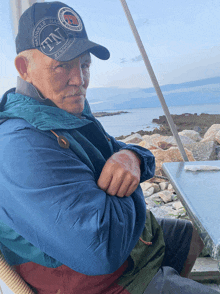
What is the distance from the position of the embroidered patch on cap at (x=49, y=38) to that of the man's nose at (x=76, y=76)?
0.05m

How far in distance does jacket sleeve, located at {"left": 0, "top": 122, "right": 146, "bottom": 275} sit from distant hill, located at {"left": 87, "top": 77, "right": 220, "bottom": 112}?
0.50m

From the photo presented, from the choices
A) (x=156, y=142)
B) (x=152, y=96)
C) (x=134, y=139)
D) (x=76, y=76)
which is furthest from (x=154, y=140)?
(x=76, y=76)

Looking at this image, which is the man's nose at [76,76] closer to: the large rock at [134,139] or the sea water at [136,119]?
the sea water at [136,119]

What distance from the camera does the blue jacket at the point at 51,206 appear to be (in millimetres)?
440

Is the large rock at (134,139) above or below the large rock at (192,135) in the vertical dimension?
above

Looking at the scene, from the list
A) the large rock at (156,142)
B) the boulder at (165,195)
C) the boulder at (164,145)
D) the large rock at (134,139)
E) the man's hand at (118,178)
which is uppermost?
the man's hand at (118,178)

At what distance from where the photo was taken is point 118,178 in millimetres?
564

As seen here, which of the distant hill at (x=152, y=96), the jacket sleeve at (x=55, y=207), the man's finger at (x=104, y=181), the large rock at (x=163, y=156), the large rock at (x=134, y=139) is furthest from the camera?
the large rock at (x=163, y=156)

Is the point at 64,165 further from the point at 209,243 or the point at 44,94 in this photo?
the point at 209,243

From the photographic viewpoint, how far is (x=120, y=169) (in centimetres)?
58

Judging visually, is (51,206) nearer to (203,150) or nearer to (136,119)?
(136,119)

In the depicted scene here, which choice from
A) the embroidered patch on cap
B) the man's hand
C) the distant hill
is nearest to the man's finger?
the man's hand

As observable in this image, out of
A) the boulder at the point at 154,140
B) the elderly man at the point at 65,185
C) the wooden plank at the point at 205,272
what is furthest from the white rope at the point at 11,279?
the boulder at the point at 154,140

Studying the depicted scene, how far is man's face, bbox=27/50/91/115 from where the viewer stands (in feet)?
1.97
